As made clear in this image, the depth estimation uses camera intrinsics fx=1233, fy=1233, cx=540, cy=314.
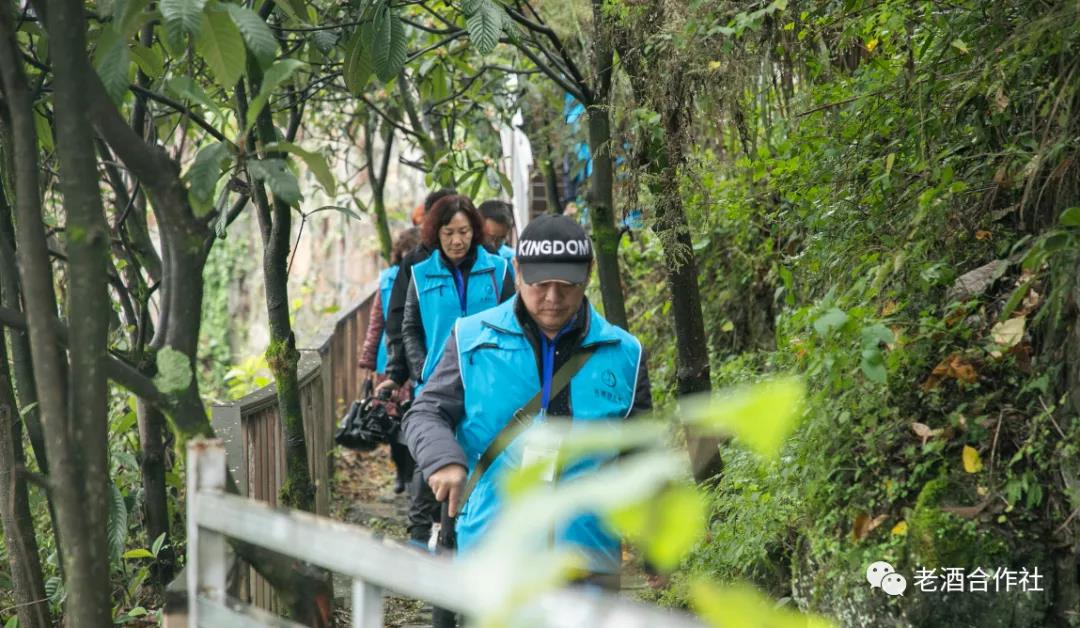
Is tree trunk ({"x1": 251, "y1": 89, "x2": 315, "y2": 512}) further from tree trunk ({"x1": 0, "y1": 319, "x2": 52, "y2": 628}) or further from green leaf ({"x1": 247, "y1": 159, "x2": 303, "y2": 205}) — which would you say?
green leaf ({"x1": 247, "y1": 159, "x2": 303, "y2": 205})

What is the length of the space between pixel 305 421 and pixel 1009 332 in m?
4.12

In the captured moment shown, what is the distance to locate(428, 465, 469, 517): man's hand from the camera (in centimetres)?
372

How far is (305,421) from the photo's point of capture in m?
7.39

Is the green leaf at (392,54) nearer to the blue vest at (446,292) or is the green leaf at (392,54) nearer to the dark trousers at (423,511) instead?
the dark trousers at (423,511)

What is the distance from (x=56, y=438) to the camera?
2.27 meters

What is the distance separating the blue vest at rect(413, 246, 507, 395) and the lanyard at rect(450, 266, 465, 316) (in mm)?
12

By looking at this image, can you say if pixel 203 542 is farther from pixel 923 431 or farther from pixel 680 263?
pixel 680 263

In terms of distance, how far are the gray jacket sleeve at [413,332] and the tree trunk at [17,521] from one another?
3.12m

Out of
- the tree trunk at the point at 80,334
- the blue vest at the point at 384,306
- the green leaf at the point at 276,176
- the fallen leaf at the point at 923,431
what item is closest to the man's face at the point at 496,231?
the blue vest at the point at 384,306

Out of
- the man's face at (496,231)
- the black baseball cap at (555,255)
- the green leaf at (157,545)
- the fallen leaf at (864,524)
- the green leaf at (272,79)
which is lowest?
the fallen leaf at (864,524)

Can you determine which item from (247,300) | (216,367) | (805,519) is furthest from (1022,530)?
(247,300)

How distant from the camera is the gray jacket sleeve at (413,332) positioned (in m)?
7.28

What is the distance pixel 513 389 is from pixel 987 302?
2.32m

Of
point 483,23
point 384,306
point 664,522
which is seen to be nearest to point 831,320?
point 483,23
